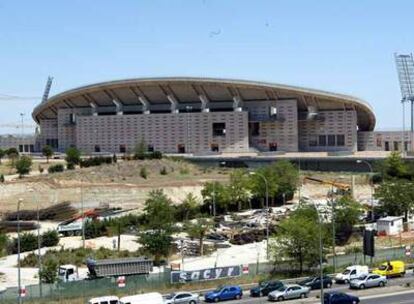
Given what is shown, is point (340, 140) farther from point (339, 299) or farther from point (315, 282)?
point (339, 299)

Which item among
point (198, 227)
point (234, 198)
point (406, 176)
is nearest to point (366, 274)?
point (198, 227)

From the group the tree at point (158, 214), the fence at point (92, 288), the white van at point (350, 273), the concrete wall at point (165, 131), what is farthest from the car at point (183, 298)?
the concrete wall at point (165, 131)

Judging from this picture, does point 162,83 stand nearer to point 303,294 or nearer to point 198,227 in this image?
point 198,227

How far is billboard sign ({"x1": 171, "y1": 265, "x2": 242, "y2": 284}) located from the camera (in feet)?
122

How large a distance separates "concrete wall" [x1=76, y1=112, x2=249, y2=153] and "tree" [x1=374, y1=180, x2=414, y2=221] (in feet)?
183

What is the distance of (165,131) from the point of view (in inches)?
4742

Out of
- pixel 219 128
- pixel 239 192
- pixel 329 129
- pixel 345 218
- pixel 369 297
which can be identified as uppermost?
pixel 219 128

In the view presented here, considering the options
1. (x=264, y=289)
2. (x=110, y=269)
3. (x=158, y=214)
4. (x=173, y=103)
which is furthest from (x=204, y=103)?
(x=264, y=289)

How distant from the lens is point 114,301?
3142 centimetres

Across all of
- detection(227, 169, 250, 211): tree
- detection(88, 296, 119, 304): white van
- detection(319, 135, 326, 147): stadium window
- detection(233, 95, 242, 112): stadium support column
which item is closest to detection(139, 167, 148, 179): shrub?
detection(227, 169, 250, 211): tree

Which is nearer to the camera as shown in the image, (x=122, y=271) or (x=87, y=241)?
(x=122, y=271)

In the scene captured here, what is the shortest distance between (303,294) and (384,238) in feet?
69.1

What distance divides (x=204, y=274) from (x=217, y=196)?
30687 mm

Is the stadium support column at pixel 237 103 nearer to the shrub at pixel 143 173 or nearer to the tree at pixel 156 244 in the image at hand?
the shrub at pixel 143 173
